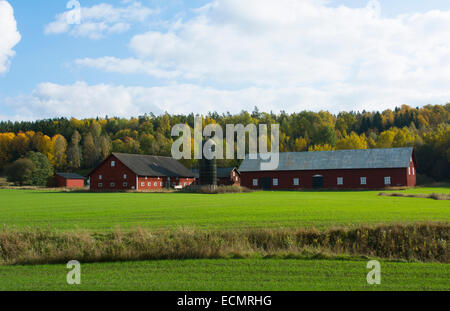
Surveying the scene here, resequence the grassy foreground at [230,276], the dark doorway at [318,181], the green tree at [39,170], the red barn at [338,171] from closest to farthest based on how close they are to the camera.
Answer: the grassy foreground at [230,276] < the red barn at [338,171] < the dark doorway at [318,181] < the green tree at [39,170]

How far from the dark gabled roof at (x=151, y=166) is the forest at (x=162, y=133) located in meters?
17.0

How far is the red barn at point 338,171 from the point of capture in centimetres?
5069

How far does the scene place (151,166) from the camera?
61.5 metres

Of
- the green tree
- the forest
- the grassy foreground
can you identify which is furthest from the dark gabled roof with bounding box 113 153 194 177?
the grassy foreground

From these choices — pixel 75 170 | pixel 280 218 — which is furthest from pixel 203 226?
pixel 75 170

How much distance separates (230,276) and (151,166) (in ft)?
179

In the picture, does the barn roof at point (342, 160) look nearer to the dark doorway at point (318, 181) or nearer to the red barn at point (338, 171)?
the red barn at point (338, 171)

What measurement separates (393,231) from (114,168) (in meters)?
49.7

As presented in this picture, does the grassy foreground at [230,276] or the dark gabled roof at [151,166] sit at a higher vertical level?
the dark gabled roof at [151,166]

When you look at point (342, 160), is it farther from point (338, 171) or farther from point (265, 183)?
point (265, 183)

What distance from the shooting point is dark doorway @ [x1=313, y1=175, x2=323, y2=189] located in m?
55.1

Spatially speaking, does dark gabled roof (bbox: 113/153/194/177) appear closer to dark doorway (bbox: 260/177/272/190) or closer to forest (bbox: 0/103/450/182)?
dark doorway (bbox: 260/177/272/190)

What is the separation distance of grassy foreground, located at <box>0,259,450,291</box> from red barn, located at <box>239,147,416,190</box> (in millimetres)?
44789

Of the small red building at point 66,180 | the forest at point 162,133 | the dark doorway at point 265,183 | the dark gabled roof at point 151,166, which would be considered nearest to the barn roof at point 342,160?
the dark doorway at point 265,183
